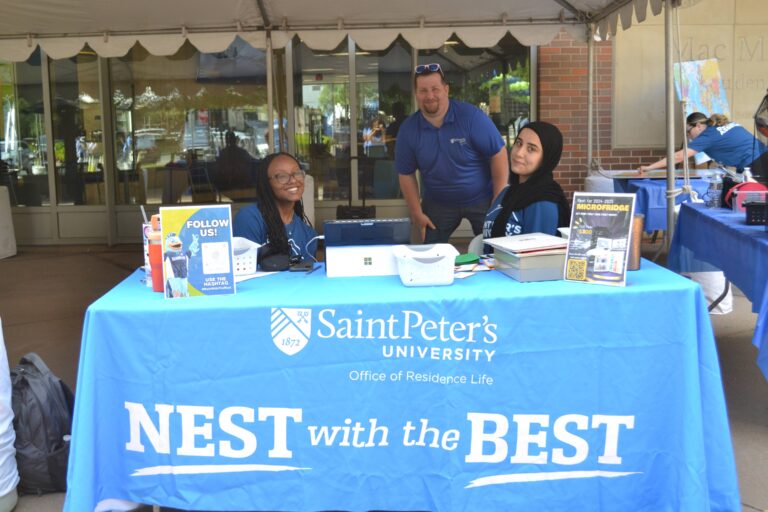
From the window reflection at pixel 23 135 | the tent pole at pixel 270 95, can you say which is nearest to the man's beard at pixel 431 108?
the tent pole at pixel 270 95

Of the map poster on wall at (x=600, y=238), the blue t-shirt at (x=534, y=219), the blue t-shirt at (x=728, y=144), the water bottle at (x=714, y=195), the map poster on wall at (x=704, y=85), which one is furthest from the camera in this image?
the map poster on wall at (x=704, y=85)

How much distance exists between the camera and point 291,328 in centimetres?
252

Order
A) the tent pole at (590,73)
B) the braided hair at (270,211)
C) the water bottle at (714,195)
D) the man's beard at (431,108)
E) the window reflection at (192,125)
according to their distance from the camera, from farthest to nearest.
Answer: the window reflection at (192,125), the tent pole at (590,73), the water bottle at (714,195), the man's beard at (431,108), the braided hair at (270,211)

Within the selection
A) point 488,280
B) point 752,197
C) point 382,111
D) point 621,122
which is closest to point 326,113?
point 382,111

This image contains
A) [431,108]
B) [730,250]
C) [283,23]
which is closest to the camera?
[730,250]

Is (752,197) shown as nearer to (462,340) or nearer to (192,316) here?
(462,340)

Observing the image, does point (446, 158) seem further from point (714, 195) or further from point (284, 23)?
point (284, 23)

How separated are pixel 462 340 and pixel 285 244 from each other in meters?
1.30

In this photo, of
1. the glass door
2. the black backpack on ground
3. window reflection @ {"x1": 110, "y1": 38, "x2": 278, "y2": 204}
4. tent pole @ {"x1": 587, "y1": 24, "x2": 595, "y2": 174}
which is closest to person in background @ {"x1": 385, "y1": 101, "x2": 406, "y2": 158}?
the glass door

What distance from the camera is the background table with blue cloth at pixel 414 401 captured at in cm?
252

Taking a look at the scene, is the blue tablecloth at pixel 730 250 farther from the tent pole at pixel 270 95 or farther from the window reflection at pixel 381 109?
the window reflection at pixel 381 109

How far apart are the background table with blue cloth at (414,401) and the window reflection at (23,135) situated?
7822 millimetres

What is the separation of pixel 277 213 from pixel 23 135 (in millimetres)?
7149

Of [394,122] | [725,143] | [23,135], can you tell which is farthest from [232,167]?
[725,143]
